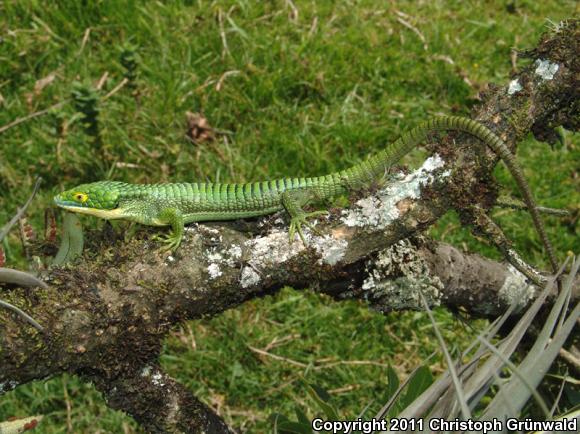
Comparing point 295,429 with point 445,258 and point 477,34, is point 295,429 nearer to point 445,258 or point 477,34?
point 445,258

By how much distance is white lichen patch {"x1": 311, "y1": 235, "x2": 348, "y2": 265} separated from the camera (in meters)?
2.71

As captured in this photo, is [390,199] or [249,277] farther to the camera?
[390,199]

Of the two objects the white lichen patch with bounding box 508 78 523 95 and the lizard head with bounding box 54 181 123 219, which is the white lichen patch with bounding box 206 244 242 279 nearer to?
the lizard head with bounding box 54 181 123 219

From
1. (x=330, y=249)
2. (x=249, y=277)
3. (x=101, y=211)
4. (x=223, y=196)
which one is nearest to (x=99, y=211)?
(x=101, y=211)

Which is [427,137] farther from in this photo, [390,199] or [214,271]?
[214,271]

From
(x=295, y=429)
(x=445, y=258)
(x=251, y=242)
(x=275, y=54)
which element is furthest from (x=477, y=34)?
(x=295, y=429)

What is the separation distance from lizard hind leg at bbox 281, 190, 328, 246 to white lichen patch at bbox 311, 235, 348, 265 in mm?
50

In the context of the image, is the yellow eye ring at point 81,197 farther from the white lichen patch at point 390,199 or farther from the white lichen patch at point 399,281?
the white lichen patch at point 399,281

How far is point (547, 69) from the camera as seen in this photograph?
2957 millimetres

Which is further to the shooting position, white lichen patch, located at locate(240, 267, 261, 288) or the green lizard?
the green lizard

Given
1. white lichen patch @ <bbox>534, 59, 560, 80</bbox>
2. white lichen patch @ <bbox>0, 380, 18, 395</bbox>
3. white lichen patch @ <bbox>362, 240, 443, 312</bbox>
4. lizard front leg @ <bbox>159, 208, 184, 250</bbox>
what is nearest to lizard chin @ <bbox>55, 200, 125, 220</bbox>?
lizard front leg @ <bbox>159, 208, 184, 250</bbox>

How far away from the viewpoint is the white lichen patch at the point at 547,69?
2947 mm

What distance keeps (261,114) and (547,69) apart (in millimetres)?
2682

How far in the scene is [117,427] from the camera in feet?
13.4
